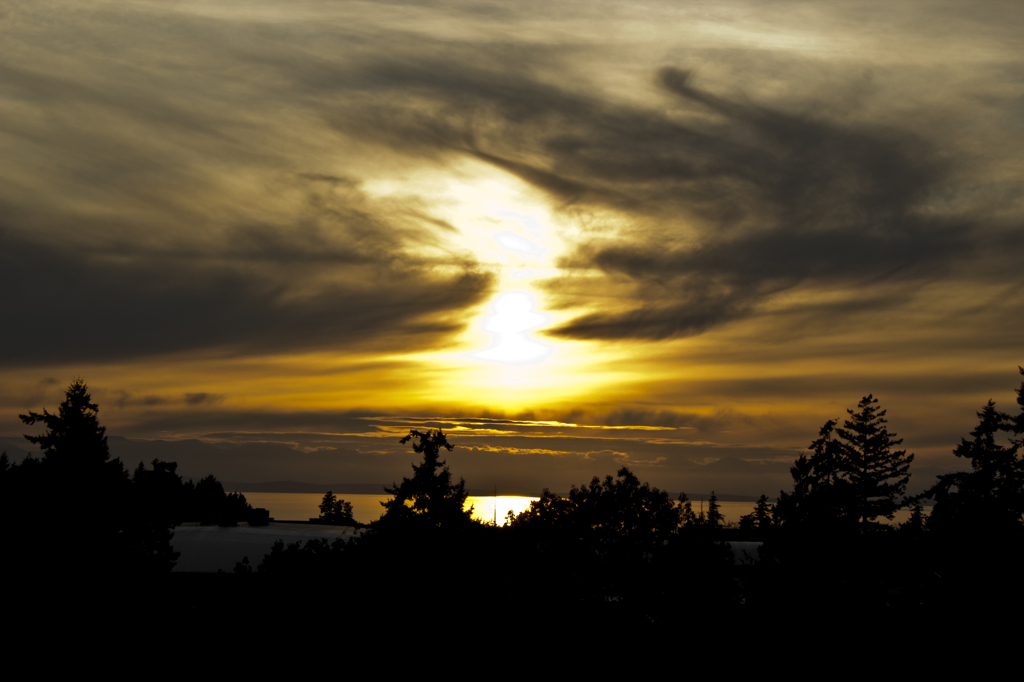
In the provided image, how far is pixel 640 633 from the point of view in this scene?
26.2 m

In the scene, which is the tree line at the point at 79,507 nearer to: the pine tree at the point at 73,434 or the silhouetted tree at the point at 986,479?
the pine tree at the point at 73,434

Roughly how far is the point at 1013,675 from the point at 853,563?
5.19 meters

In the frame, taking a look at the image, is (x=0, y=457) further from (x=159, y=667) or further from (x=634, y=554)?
(x=634, y=554)

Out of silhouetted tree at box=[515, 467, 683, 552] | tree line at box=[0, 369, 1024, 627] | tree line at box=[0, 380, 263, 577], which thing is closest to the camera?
tree line at box=[0, 369, 1024, 627]

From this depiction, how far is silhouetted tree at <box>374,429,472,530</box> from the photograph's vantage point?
35844mm

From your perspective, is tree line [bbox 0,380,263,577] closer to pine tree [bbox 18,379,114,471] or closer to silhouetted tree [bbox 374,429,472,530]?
pine tree [bbox 18,379,114,471]

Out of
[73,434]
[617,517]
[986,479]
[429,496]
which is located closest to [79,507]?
[73,434]

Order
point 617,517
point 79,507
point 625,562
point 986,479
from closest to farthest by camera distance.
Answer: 1. point 625,562
2. point 617,517
3. point 79,507
4. point 986,479

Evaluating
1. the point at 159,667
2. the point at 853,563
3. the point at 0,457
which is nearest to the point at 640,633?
the point at 853,563

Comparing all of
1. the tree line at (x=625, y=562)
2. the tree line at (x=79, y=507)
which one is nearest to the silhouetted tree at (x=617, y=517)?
the tree line at (x=625, y=562)

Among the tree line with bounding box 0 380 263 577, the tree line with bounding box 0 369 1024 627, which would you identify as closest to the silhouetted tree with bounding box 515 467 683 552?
the tree line with bounding box 0 369 1024 627

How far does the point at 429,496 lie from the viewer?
37188 mm

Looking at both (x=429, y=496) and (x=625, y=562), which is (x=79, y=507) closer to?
(x=429, y=496)

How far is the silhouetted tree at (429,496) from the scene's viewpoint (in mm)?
35844
